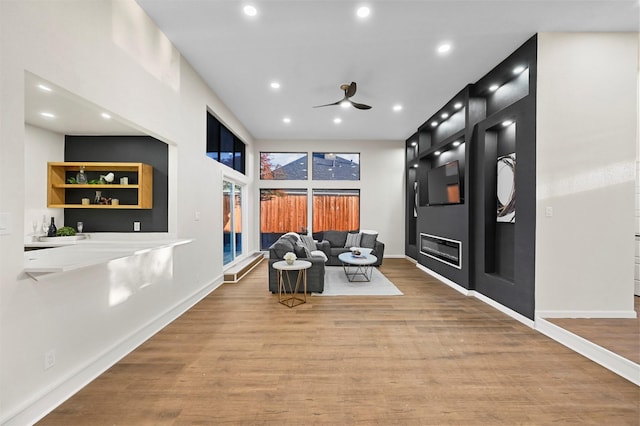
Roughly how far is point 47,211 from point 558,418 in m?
5.43

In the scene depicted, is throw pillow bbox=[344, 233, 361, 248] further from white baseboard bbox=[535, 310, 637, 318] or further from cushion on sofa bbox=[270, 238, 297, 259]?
white baseboard bbox=[535, 310, 637, 318]

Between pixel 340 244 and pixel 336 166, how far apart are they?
2.35m

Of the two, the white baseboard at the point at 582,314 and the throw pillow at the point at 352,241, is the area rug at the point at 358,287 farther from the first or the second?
the white baseboard at the point at 582,314

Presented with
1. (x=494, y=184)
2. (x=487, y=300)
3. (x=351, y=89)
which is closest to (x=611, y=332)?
(x=487, y=300)

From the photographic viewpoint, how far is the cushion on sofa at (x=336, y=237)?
23.4 ft


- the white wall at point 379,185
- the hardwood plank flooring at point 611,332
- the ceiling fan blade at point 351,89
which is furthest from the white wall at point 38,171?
the hardwood plank flooring at point 611,332

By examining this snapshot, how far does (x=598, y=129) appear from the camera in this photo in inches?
122

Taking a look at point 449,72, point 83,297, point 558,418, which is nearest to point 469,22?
point 449,72

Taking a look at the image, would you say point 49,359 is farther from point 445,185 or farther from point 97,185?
point 445,185

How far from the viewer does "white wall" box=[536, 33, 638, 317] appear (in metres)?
3.08

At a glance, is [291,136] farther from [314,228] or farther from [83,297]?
[83,297]

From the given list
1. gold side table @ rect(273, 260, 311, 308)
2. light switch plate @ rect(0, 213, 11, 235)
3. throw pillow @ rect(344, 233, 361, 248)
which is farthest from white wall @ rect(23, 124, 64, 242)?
throw pillow @ rect(344, 233, 361, 248)

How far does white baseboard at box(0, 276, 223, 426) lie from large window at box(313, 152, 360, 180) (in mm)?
5420

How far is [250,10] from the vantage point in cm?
274
